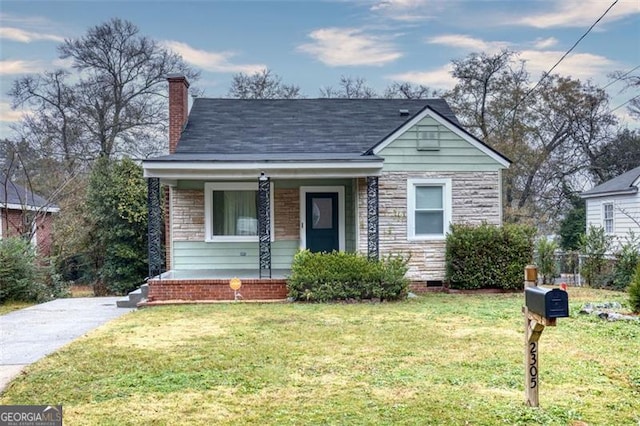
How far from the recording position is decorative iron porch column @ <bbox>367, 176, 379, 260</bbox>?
10.7 metres

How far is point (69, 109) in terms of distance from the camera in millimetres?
23578

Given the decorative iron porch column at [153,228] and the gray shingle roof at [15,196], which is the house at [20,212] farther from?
the decorative iron porch column at [153,228]

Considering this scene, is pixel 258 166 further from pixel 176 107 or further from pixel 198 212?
pixel 176 107

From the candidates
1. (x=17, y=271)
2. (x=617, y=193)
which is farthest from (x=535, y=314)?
(x=617, y=193)

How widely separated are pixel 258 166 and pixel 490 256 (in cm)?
560

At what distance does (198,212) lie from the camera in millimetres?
12539

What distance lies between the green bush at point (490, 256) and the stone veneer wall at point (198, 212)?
393 cm

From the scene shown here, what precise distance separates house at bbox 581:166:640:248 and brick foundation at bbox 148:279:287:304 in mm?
11627

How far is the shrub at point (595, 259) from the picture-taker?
14.0m

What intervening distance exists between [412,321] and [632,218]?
506 inches

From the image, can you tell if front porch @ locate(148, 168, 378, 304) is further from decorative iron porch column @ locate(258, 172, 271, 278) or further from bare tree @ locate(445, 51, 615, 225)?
bare tree @ locate(445, 51, 615, 225)

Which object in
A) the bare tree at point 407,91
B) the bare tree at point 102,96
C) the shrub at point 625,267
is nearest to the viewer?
the shrub at point 625,267

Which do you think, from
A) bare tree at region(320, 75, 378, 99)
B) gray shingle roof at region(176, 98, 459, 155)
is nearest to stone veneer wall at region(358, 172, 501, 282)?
gray shingle roof at region(176, 98, 459, 155)

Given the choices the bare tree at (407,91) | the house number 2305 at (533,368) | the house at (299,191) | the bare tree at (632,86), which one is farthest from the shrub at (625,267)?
the bare tree at (632,86)
